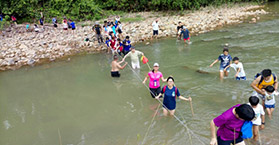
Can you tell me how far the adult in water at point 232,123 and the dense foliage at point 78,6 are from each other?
2319cm

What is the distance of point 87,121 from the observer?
22.7 ft

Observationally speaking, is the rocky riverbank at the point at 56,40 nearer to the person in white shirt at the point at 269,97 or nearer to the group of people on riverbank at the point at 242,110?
the group of people on riverbank at the point at 242,110

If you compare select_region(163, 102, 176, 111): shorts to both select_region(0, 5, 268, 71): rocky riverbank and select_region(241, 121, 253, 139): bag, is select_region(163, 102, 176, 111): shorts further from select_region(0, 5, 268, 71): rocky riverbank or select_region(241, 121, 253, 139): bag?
select_region(0, 5, 268, 71): rocky riverbank

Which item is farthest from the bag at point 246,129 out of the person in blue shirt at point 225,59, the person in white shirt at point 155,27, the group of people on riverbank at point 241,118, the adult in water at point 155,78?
the person in white shirt at point 155,27

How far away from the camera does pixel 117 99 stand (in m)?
8.23

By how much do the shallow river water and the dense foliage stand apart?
41.7 ft

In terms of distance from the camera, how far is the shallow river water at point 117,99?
6.08m

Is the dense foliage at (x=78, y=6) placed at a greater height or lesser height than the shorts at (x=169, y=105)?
greater

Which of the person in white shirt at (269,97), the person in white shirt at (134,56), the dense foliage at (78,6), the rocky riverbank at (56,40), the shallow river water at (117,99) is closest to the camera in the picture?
the person in white shirt at (269,97)

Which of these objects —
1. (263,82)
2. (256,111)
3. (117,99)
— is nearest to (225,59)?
(263,82)

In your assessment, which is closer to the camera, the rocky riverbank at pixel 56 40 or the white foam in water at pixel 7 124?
the white foam in water at pixel 7 124

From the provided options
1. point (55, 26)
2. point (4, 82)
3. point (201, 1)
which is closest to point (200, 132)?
point (4, 82)

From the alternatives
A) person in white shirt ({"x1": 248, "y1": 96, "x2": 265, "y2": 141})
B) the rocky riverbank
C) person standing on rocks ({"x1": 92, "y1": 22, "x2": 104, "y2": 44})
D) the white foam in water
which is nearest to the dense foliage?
the rocky riverbank

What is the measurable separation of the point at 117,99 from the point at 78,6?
2040 cm
